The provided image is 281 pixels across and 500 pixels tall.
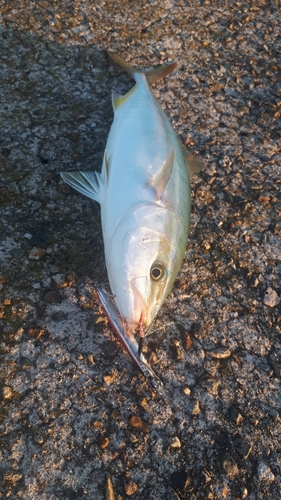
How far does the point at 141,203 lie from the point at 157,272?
412 millimetres

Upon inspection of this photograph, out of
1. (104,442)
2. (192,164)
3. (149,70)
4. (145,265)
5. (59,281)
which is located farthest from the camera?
(149,70)

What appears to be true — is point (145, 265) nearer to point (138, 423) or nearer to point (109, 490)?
point (138, 423)

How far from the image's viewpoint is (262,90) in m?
3.43

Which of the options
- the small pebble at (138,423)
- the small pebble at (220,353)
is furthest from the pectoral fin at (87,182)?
the small pebble at (138,423)

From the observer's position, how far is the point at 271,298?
239 centimetres

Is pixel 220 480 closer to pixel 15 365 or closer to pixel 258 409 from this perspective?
pixel 258 409

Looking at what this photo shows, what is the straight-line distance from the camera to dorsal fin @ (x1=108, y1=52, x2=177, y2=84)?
3.17 m

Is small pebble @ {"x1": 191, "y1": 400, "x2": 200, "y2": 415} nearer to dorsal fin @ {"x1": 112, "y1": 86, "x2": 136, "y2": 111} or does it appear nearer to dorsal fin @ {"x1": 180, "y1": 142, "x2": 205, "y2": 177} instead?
dorsal fin @ {"x1": 180, "y1": 142, "x2": 205, "y2": 177}

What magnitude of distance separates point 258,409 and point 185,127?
2.09m

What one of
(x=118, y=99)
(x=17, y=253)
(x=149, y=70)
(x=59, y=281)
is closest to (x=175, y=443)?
(x=59, y=281)

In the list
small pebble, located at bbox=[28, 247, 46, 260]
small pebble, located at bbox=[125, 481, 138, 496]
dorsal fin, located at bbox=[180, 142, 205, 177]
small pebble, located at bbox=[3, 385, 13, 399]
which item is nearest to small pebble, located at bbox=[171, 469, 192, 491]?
small pebble, located at bbox=[125, 481, 138, 496]

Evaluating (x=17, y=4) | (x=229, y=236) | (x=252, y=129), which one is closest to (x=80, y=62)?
(x=17, y=4)

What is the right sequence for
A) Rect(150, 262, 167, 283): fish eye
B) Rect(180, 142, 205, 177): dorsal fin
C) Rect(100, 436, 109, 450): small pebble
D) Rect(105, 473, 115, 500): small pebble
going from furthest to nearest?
Rect(180, 142, 205, 177): dorsal fin < Rect(150, 262, 167, 283): fish eye < Rect(100, 436, 109, 450): small pebble < Rect(105, 473, 115, 500): small pebble

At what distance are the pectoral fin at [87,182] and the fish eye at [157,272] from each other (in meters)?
0.63
